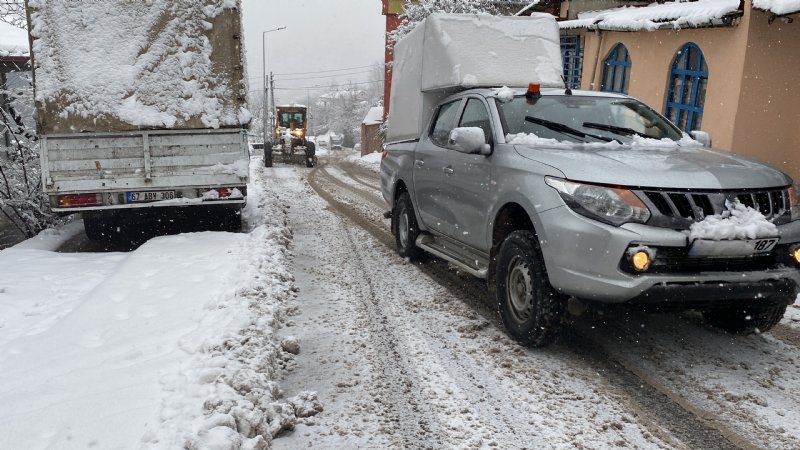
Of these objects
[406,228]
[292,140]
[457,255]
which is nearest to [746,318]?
[457,255]

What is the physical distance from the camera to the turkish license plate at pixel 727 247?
11.0ft

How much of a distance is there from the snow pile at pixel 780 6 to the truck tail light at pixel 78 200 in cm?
1035

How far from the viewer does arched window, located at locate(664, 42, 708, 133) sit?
11.8 m

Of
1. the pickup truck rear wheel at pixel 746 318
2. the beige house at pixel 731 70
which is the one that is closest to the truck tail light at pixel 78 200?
the pickup truck rear wheel at pixel 746 318

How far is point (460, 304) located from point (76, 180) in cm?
503

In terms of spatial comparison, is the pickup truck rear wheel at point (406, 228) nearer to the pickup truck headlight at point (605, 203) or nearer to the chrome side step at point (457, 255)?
the chrome side step at point (457, 255)

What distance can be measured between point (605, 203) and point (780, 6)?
7.90 meters

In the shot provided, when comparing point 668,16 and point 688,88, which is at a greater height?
point 668,16

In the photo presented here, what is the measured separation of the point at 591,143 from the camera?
4.41 m

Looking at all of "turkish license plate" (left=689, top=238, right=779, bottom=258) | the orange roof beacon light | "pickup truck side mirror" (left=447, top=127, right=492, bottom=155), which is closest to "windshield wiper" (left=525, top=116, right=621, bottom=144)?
the orange roof beacon light

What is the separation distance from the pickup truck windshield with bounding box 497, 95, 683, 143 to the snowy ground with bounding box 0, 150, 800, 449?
5.16 ft

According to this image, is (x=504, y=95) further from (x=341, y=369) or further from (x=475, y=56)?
(x=341, y=369)

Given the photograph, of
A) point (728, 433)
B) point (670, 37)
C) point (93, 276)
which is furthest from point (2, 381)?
point (670, 37)

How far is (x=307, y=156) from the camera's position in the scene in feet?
88.4
